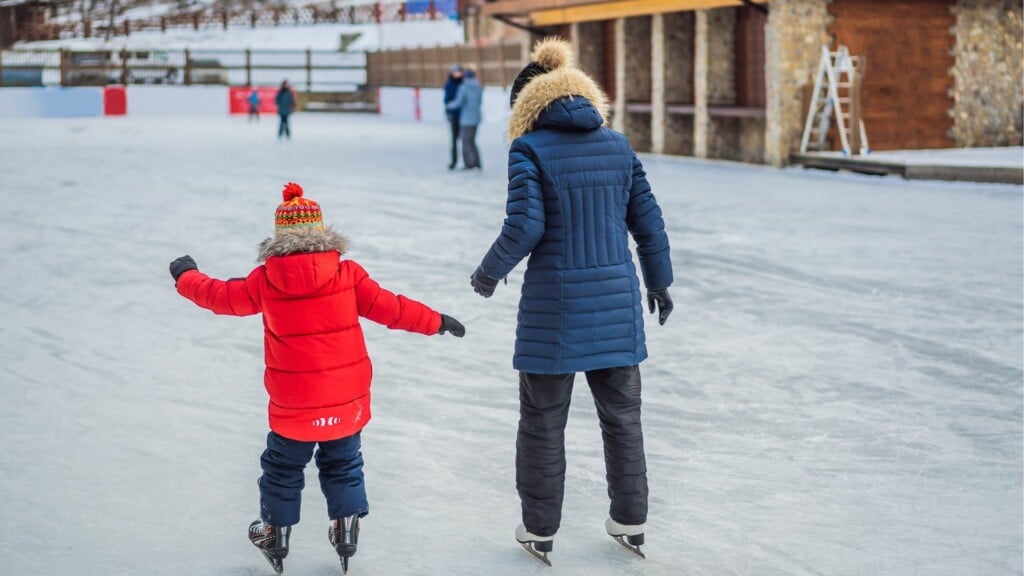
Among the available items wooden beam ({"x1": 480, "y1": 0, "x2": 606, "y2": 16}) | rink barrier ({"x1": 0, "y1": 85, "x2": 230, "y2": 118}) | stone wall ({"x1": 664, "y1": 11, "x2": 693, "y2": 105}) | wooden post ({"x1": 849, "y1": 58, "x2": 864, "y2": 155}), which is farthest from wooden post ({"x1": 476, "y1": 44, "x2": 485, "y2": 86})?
wooden post ({"x1": 849, "y1": 58, "x2": 864, "y2": 155})

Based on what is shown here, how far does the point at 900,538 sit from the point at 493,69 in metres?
29.7

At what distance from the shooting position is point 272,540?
3859mm

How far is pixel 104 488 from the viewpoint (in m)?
4.72

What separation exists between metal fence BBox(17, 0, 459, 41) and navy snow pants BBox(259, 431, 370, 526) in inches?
1967

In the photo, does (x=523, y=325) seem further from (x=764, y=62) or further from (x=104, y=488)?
(x=764, y=62)

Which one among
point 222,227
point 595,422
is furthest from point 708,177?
point 595,422

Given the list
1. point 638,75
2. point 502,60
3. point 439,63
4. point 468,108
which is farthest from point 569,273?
point 439,63

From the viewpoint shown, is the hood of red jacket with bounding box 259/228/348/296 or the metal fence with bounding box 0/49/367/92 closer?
the hood of red jacket with bounding box 259/228/348/296

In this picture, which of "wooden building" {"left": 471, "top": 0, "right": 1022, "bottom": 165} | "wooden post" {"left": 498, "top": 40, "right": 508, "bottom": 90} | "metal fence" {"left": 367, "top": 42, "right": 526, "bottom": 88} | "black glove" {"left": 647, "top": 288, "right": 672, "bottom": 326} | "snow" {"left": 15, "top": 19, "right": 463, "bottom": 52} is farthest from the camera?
"snow" {"left": 15, "top": 19, "right": 463, "bottom": 52}

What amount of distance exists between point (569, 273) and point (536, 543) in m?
0.81

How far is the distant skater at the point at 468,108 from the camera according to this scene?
1836 cm

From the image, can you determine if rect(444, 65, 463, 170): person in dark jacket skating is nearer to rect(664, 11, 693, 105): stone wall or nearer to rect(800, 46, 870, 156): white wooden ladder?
rect(664, 11, 693, 105): stone wall

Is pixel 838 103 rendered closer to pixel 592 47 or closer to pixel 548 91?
pixel 592 47

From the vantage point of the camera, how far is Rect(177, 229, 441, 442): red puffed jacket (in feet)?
12.1
